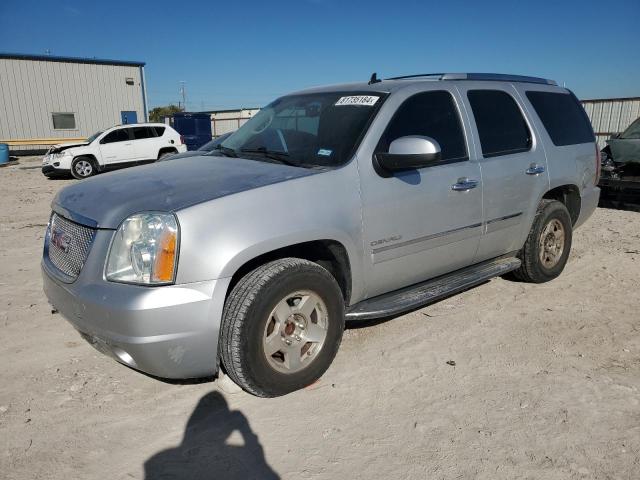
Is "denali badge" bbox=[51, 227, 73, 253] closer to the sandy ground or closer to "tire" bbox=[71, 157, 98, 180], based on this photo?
the sandy ground

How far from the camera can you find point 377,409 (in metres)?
2.94

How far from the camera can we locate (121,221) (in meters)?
2.65

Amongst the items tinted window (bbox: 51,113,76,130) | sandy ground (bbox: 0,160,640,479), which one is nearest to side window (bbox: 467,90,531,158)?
sandy ground (bbox: 0,160,640,479)

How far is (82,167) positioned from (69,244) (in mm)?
14310

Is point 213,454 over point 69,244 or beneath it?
beneath

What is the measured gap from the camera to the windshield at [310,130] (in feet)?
11.1

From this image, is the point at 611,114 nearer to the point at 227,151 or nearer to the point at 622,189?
the point at 622,189

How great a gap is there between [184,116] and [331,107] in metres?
20.1

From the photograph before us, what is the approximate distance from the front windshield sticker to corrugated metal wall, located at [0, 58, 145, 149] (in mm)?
26326

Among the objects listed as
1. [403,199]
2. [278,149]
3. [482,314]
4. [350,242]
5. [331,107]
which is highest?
[331,107]

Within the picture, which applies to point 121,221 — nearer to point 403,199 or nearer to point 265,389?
point 265,389

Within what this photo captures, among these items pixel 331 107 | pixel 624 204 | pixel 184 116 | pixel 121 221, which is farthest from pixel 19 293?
pixel 184 116

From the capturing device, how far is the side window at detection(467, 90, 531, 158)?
410 cm

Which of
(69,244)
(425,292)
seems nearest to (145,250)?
(69,244)
